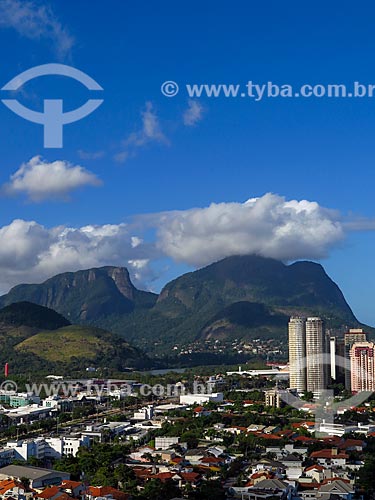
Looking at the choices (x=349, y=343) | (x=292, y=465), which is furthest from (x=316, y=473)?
(x=349, y=343)

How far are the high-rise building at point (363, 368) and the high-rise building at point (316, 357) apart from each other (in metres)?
1.15

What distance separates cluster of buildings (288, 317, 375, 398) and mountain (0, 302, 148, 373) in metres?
12.0

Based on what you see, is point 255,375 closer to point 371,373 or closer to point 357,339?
point 357,339

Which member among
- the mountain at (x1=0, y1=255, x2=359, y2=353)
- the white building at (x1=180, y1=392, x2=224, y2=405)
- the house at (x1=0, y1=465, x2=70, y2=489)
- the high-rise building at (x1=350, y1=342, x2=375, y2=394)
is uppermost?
the mountain at (x1=0, y1=255, x2=359, y2=353)

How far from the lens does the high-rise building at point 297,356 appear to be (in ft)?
101

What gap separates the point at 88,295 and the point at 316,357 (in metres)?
49.9

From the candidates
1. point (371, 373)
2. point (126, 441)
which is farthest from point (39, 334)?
point (126, 441)

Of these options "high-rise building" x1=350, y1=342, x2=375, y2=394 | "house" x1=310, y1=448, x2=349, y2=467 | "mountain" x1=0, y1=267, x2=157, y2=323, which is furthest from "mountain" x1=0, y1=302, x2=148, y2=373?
"mountain" x1=0, y1=267, x2=157, y2=323

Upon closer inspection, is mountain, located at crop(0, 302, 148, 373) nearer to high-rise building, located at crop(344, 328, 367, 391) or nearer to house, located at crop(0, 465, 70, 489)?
high-rise building, located at crop(344, 328, 367, 391)

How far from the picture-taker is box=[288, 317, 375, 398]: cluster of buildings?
3012 centimetres

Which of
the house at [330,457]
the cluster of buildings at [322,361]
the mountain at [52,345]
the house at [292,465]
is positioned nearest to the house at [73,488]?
the house at [292,465]

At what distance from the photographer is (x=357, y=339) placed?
37.1m

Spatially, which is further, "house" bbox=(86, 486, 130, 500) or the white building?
the white building

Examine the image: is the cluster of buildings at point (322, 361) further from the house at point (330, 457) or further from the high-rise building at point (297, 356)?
the house at point (330, 457)
